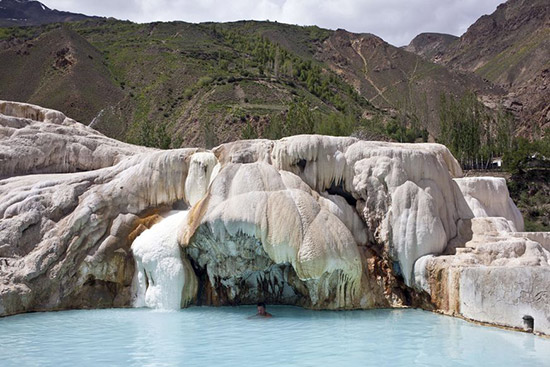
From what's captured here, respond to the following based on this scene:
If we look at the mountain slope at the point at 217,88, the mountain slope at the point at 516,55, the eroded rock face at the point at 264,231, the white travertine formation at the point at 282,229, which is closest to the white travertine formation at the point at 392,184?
the eroded rock face at the point at 264,231

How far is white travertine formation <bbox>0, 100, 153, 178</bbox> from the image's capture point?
17734 millimetres

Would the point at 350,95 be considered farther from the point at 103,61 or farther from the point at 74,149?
the point at 74,149

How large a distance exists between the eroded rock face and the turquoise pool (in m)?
0.99

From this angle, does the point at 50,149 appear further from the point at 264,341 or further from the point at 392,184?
the point at 264,341

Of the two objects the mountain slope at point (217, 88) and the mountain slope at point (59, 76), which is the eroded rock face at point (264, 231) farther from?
the mountain slope at point (59, 76)

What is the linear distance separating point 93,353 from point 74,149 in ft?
35.6

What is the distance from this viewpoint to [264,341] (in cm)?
980

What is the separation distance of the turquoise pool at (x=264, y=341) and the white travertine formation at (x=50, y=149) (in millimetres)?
6650

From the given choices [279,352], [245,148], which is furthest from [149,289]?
[279,352]

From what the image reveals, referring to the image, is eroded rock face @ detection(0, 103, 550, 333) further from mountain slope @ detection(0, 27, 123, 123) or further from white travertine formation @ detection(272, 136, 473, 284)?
mountain slope @ detection(0, 27, 123, 123)

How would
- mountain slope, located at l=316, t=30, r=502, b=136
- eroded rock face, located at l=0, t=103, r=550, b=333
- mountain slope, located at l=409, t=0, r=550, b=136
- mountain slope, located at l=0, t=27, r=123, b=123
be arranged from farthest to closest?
mountain slope, located at l=316, t=30, r=502, b=136
mountain slope, located at l=409, t=0, r=550, b=136
mountain slope, located at l=0, t=27, r=123, b=123
eroded rock face, located at l=0, t=103, r=550, b=333

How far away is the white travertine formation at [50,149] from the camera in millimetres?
17734

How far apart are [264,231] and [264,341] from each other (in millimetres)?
3362

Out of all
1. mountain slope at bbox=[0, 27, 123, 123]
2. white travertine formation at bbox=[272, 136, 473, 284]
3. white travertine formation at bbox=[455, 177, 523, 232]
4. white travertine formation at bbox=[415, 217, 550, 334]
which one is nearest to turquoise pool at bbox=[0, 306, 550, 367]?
white travertine formation at bbox=[415, 217, 550, 334]
